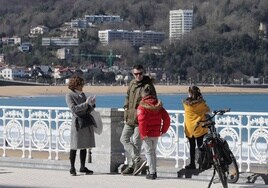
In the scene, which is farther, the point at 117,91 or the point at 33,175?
the point at 117,91

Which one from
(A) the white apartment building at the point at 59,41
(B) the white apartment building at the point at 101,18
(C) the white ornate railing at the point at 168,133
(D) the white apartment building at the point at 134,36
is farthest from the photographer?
(B) the white apartment building at the point at 101,18

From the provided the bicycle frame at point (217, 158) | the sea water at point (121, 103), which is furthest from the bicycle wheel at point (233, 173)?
the sea water at point (121, 103)

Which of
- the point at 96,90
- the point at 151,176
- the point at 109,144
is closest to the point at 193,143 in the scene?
the point at 151,176

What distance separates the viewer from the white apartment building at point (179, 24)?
176875 mm

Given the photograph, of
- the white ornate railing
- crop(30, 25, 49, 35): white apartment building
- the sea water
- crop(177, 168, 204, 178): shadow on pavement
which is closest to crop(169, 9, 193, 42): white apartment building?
crop(30, 25, 49, 35): white apartment building

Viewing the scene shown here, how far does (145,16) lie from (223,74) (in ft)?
150

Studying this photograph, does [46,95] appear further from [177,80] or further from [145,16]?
[145,16]

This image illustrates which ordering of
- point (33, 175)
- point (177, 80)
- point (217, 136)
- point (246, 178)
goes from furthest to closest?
point (177, 80)
point (33, 175)
point (246, 178)
point (217, 136)

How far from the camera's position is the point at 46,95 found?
109000 mm

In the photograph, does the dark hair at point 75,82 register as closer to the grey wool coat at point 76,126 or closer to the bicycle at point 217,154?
the grey wool coat at point 76,126

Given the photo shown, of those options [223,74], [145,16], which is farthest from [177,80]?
[145,16]

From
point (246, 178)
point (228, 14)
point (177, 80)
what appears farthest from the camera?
point (228, 14)

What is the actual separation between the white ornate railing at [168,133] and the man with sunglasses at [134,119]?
2.21ft

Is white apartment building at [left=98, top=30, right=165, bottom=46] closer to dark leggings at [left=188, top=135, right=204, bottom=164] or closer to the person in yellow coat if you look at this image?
dark leggings at [left=188, top=135, right=204, bottom=164]
